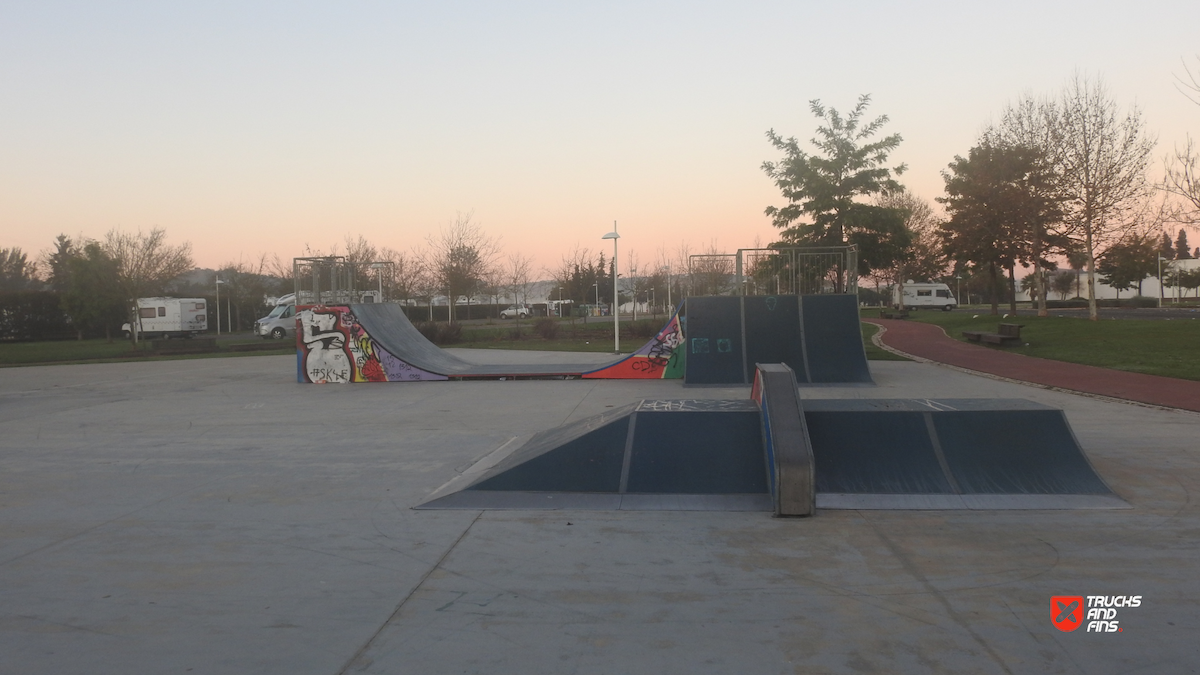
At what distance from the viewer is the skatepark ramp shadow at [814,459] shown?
22.9 ft

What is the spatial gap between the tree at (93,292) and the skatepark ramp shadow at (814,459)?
32012 mm

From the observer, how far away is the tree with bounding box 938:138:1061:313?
3388 centimetres

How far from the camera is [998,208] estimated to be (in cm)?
3616

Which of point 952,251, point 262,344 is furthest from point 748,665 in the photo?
point 952,251

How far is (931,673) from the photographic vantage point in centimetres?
367

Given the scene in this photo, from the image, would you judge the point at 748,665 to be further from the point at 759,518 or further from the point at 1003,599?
the point at 759,518

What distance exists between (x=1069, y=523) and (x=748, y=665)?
12.7 ft

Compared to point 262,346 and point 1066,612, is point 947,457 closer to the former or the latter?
point 1066,612

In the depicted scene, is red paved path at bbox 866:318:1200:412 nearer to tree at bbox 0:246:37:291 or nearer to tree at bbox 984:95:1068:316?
tree at bbox 984:95:1068:316

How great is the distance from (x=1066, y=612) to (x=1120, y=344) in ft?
73.5

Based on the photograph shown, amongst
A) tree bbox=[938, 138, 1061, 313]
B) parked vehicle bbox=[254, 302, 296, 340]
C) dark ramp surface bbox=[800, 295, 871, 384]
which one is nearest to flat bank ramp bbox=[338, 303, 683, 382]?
dark ramp surface bbox=[800, 295, 871, 384]

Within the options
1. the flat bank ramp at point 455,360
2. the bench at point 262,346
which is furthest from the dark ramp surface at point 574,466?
the bench at point 262,346

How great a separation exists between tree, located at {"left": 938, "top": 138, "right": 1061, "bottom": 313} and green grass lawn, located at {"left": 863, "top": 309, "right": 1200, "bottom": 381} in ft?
17.2

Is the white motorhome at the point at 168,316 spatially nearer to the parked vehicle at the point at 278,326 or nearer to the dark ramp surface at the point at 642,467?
the parked vehicle at the point at 278,326
